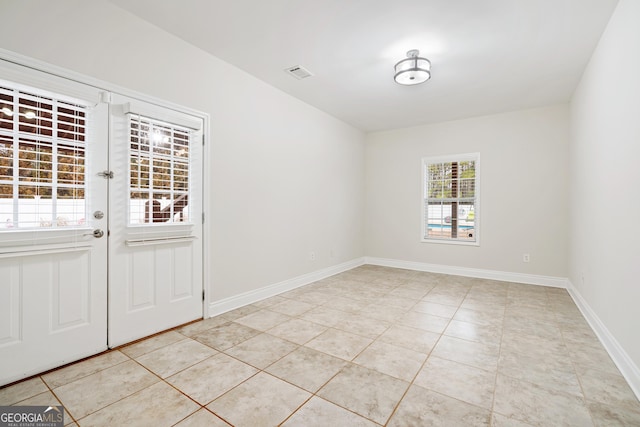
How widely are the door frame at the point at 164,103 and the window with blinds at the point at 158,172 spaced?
0.58 ft

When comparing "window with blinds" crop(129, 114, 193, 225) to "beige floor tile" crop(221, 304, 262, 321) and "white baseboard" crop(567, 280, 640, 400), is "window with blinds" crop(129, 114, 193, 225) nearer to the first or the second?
"beige floor tile" crop(221, 304, 262, 321)

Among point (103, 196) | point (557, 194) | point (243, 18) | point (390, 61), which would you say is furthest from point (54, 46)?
point (557, 194)

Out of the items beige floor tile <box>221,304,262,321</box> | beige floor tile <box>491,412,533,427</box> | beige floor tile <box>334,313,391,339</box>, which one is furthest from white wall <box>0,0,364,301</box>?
beige floor tile <box>491,412,533,427</box>

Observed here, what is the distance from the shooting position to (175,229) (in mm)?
2898

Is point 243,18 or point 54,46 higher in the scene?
point 243,18

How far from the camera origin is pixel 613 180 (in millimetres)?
2461

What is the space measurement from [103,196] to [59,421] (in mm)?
1535

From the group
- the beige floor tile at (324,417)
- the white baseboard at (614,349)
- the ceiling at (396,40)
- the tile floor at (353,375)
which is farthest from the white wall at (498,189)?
the beige floor tile at (324,417)

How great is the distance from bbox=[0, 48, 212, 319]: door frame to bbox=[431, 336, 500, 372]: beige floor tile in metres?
2.34

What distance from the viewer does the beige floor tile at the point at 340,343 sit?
2438mm

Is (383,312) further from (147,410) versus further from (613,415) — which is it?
(147,410)

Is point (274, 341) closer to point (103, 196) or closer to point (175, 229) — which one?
point (175, 229)

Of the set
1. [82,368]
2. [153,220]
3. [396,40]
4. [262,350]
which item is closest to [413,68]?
[396,40]

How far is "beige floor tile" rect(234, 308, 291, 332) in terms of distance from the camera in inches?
118
